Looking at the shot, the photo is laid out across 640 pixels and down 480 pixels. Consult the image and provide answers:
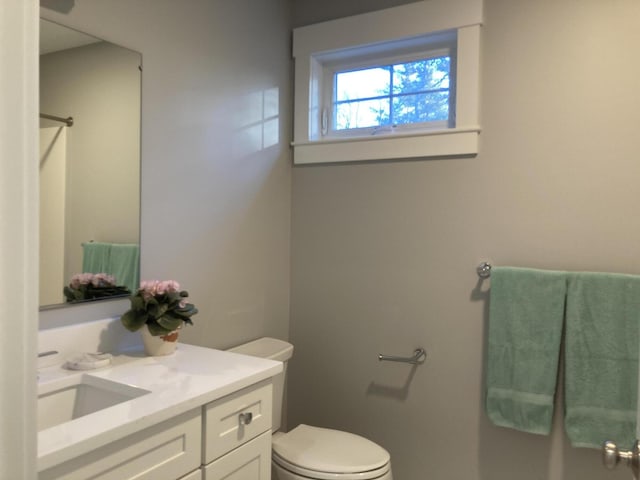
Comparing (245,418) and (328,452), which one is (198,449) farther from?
(328,452)

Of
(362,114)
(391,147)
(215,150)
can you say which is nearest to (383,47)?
(362,114)

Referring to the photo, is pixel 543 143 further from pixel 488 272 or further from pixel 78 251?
pixel 78 251

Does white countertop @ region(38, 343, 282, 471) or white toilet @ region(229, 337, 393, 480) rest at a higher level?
white countertop @ region(38, 343, 282, 471)

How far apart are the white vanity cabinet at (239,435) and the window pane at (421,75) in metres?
1.44

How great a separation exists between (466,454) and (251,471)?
105 cm

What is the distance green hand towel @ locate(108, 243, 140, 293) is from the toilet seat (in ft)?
2.57

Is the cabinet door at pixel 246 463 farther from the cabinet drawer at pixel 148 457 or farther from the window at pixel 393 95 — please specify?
the window at pixel 393 95

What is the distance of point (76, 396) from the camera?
126 centimetres

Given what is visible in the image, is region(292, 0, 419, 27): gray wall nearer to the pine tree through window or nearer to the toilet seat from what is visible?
the pine tree through window

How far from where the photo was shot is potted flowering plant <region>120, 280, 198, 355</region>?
1.45 m

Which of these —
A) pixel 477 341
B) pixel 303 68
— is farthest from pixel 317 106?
pixel 477 341

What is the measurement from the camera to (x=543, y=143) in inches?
72.0

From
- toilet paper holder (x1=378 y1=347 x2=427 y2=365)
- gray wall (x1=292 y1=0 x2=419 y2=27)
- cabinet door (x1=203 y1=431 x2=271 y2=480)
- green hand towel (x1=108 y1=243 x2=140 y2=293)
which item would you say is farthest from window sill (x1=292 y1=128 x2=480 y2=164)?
cabinet door (x1=203 y1=431 x2=271 y2=480)

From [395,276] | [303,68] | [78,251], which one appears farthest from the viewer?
[303,68]
